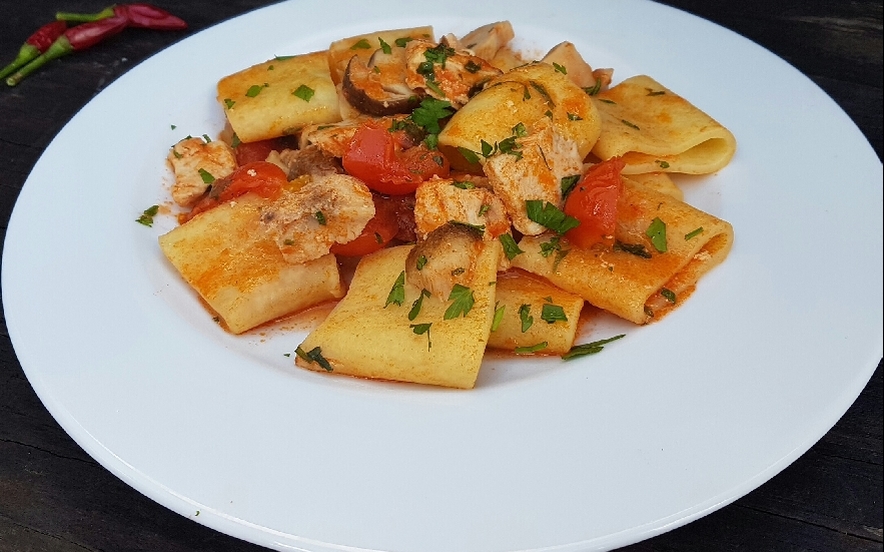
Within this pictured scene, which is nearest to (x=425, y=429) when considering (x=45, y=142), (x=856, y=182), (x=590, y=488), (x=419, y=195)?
(x=590, y=488)

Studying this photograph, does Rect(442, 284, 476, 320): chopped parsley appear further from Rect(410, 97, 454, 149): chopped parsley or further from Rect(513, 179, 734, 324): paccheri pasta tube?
Rect(410, 97, 454, 149): chopped parsley

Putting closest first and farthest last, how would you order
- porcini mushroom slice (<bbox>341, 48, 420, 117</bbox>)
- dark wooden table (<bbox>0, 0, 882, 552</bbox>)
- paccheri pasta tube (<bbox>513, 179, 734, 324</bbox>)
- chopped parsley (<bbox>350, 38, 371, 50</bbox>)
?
dark wooden table (<bbox>0, 0, 882, 552</bbox>) → paccheri pasta tube (<bbox>513, 179, 734, 324</bbox>) → porcini mushroom slice (<bbox>341, 48, 420, 117</bbox>) → chopped parsley (<bbox>350, 38, 371, 50</bbox>)

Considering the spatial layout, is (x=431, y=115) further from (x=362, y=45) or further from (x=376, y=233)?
(x=362, y=45)

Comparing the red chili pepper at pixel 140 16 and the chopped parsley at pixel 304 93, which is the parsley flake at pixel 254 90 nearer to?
the chopped parsley at pixel 304 93

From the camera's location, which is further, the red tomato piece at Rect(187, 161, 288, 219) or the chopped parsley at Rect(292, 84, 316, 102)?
the chopped parsley at Rect(292, 84, 316, 102)

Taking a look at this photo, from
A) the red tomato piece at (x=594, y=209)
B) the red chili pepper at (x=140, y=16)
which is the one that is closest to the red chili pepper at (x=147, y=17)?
the red chili pepper at (x=140, y=16)

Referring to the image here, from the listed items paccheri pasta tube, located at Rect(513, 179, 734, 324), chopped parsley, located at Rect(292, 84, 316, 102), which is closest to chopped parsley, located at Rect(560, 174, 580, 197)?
paccheri pasta tube, located at Rect(513, 179, 734, 324)
